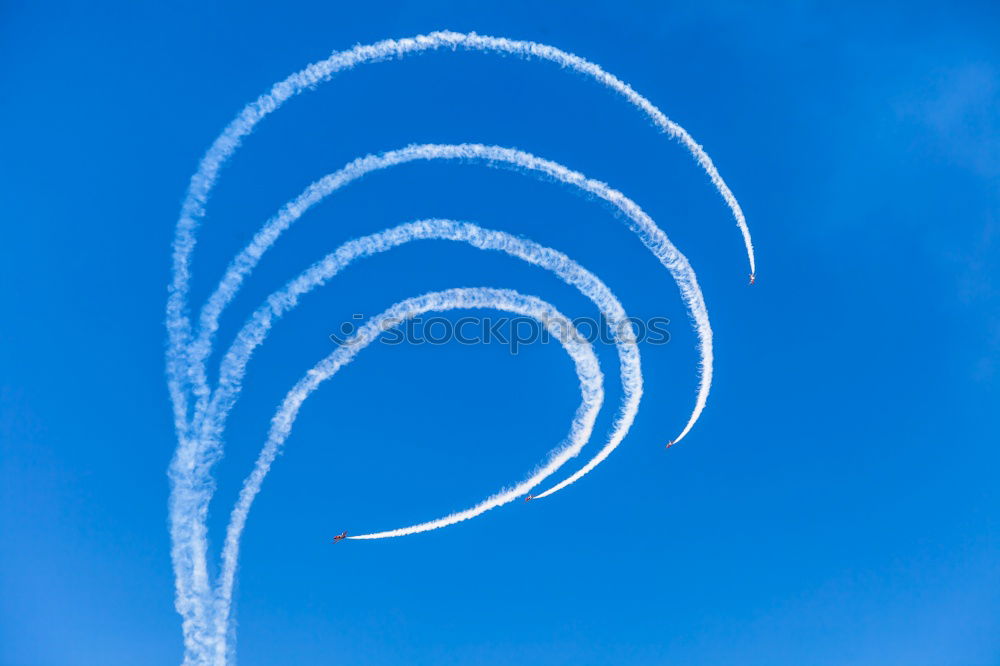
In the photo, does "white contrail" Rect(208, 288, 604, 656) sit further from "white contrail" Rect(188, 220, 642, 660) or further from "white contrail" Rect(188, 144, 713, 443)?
"white contrail" Rect(188, 144, 713, 443)

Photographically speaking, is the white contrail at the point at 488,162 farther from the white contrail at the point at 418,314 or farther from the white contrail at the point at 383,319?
the white contrail at the point at 418,314

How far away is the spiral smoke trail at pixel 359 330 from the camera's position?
7.84 metres

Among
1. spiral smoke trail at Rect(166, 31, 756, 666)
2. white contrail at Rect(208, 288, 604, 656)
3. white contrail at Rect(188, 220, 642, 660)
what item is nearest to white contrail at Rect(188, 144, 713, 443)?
spiral smoke trail at Rect(166, 31, 756, 666)

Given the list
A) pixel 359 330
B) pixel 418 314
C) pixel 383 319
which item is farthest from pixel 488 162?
pixel 359 330

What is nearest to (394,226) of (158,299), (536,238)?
(536,238)

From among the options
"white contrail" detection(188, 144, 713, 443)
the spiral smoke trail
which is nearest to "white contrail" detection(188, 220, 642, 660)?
the spiral smoke trail

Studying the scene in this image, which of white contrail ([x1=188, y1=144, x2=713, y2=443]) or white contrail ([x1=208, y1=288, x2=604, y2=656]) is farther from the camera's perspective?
white contrail ([x1=208, y1=288, x2=604, y2=656])

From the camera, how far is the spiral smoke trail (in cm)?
784

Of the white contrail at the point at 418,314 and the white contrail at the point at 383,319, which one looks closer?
the white contrail at the point at 383,319

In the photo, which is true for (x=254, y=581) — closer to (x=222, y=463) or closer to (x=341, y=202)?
(x=222, y=463)

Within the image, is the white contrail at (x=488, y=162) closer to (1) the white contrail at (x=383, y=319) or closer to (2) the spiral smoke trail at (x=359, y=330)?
(2) the spiral smoke trail at (x=359, y=330)

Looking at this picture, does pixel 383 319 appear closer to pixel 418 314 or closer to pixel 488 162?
pixel 418 314

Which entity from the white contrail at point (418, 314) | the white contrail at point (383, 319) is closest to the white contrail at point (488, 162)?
the white contrail at point (383, 319)

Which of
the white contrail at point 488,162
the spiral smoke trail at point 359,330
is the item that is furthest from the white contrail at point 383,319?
the white contrail at point 488,162
